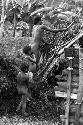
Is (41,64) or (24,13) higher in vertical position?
Answer: (24,13)

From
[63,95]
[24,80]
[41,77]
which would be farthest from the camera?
[41,77]

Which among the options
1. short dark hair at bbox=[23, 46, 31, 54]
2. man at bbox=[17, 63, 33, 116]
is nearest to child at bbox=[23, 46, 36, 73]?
short dark hair at bbox=[23, 46, 31, 54]

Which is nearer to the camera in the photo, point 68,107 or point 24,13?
point 68,107

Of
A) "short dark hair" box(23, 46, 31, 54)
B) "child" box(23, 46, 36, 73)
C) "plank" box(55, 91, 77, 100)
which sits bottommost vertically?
"plank" box(55, 91, 77, 100)

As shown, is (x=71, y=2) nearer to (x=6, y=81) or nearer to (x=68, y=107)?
(x=6, y=81)

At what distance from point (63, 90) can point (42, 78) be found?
2908 millimetres

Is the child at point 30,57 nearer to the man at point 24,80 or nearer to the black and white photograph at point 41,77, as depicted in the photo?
the black and white photograph at point 41,77

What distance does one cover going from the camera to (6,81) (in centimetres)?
745

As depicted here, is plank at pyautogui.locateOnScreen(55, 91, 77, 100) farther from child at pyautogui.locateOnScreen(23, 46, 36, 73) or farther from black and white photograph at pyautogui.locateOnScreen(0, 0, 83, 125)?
child at pyautogui.locateOnScreen(23, 46, 36, 73)

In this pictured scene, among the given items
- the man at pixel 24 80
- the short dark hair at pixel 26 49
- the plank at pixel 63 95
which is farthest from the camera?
the short dark hair at pixel 26 49

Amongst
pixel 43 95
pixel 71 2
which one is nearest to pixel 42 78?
pixel 43 95

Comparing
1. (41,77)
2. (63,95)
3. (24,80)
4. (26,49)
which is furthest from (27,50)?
(63,95)

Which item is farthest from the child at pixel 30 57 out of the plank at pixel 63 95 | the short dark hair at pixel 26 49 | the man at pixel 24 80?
the plank at pixel 63 95

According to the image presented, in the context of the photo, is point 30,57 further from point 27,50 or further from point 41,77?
point 41,77
